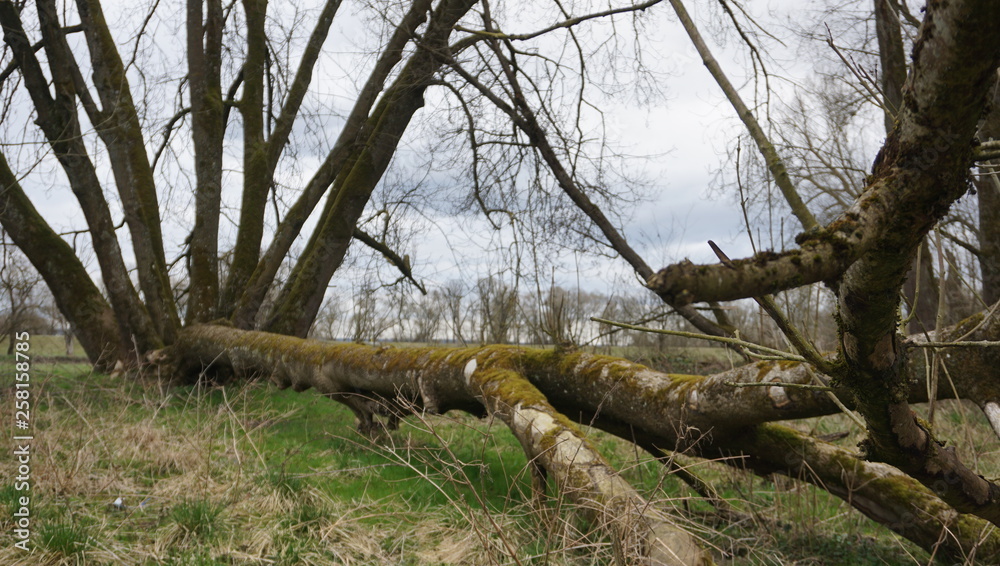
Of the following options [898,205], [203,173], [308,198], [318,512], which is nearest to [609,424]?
[318,512]

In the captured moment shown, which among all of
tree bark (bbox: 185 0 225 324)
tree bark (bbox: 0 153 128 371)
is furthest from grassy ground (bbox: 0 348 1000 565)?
tree bark (bbox: 185 0 225 324)

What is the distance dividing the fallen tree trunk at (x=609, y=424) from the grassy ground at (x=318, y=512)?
17 centimetres

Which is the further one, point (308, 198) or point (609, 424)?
point (308, 198)

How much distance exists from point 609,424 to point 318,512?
2191mm

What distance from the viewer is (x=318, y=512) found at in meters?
3.65

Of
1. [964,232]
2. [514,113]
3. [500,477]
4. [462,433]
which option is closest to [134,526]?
[500,477]

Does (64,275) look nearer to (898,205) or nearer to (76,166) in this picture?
(76,166)

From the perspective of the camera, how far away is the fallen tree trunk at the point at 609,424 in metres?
3.16

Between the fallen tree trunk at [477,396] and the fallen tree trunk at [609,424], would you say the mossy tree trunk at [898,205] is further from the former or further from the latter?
the fallen tree trunk at [609,424]

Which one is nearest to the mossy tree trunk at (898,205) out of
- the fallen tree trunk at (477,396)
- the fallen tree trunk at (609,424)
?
the fallen tree trunk at (477,396)

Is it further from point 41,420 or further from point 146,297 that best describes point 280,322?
point 41,420

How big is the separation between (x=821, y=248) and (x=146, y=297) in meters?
10.3

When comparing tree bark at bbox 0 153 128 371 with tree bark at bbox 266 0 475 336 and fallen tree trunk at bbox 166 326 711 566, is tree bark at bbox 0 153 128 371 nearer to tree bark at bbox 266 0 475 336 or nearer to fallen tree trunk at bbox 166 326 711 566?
fallen tree trunk at bbox 166 326 711 566

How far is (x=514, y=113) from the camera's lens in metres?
7.97
